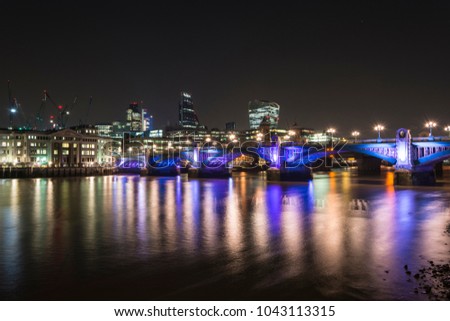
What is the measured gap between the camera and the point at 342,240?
21.1 metres

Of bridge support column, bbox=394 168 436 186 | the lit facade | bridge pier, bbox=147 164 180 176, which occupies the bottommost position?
bridge support column, bbox=394 168 436 186

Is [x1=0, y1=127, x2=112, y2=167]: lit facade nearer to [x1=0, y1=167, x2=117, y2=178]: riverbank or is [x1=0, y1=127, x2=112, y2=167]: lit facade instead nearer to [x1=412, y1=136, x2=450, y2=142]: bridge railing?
[x1=0, y1=167, x2=117, y2=178]: riverbank

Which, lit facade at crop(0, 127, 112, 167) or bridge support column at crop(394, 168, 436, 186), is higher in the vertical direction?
lit facade at crop(0, 127, 112, 167)

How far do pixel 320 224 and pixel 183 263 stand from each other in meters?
12.7

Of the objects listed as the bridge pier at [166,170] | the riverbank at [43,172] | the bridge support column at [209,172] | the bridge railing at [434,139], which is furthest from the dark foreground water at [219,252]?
the bridge pier at [166,170]

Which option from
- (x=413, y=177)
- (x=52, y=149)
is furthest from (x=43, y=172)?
(x=413, y=177)

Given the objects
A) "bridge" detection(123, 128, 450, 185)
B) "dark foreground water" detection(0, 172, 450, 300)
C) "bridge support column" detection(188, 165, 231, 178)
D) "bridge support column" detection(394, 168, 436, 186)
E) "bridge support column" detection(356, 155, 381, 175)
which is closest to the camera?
"dark foreground water" detection(0, 172, 450, 300)

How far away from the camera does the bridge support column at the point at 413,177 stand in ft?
193

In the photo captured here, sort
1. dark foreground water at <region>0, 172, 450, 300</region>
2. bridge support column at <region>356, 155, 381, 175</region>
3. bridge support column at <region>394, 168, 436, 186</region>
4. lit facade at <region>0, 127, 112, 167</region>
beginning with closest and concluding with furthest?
dark foreground water at <region>0, 172, 450, 300</region> < bridge support column at <region>394, 168, 436, 186</region> < bridge support column at <region>356, 155, 381, 175</region> < lit facade at <region>0, 127, 112, 167</region>

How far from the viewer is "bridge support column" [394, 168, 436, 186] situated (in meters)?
58.8

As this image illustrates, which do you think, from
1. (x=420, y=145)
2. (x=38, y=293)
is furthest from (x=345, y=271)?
(x=420, y=145)

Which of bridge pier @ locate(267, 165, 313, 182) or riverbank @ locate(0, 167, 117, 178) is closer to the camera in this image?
bridge pier @ locate(267, 165, 313, 182)

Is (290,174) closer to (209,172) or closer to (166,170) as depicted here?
(209,172)

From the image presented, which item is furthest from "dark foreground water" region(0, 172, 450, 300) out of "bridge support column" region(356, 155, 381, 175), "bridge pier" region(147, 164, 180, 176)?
"bridge pier" region(147, 164, 180, 176)
